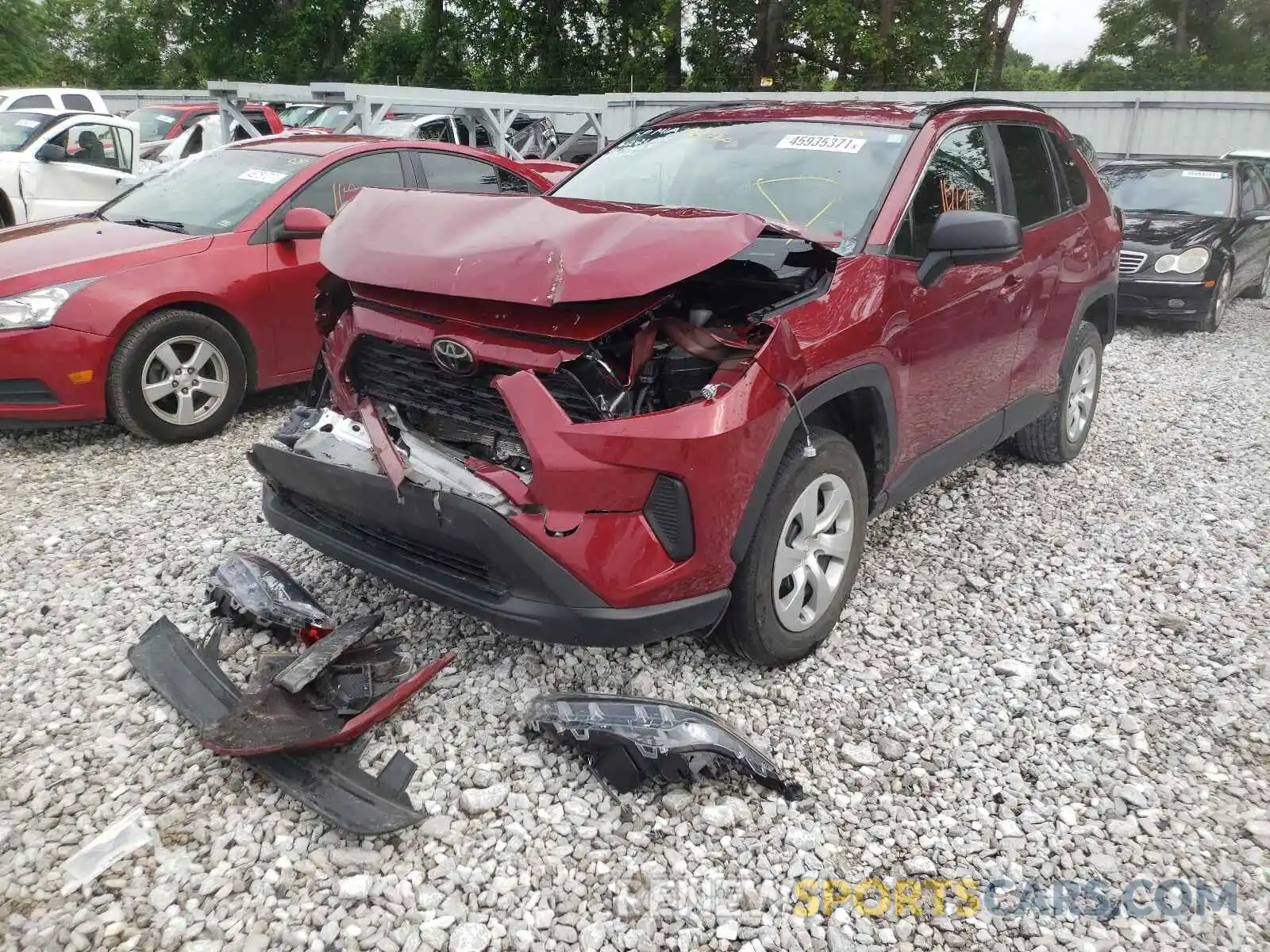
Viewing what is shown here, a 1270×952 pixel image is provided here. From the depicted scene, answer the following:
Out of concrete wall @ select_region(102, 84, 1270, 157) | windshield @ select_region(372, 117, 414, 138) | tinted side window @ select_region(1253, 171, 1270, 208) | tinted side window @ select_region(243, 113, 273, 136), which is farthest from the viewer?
concrete wall @ select_region(102, 84, 1270, 157)

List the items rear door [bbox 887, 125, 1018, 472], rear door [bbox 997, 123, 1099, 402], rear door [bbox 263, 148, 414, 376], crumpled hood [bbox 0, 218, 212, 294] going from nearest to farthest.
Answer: rear door [bbox 887, 125, 1018, 472], rear door [bbox 997, 123, 1099, 402], crumpled hood [bbox 0, 218, 212, 294], rear door [bbox 263, 148, 414, 376]

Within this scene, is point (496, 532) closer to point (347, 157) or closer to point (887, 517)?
point (887, 517)

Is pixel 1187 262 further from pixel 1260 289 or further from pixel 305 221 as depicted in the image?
pixel 305 221

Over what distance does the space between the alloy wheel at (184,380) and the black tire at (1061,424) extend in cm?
432

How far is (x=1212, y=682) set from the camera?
3.17 meters

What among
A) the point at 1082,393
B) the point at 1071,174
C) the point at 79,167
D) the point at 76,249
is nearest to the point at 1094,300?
the point at 1082,393

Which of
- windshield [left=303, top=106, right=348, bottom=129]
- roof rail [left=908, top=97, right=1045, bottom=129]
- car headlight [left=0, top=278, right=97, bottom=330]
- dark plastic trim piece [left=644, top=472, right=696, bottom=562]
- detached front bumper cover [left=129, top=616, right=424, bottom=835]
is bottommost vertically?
detached front bumper cover [left=129, top=616, right=424, bottom=835]

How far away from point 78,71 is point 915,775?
165 ft

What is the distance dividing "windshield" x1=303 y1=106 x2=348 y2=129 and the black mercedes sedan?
10794 millimetres

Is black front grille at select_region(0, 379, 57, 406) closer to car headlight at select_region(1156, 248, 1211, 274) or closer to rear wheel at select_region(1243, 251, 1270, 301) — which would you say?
car headlight at select_region(1156, 248, 1211, 274)

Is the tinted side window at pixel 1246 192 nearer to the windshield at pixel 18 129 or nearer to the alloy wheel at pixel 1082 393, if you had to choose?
the alloy wheel at pixel 1082 393

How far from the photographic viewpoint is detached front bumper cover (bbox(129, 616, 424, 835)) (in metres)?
2.34

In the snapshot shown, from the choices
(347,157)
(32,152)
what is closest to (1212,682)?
(347,157)

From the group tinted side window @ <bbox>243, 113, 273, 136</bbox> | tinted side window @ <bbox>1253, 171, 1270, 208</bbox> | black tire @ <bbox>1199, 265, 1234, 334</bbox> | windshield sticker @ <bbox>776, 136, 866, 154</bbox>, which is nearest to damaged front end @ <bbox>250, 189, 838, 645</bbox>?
windshield sticker @ <bbox>776, 136, 866, 154</bbox>
